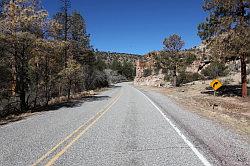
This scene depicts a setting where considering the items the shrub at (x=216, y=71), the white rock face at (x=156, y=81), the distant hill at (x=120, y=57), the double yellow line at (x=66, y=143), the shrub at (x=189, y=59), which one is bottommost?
the double yellow line at (x=66, y=143)

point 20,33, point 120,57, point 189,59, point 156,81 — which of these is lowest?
point 156,81

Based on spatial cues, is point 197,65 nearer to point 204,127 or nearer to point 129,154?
point 204,127

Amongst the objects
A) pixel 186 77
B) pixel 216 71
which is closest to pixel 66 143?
pixel 216 71

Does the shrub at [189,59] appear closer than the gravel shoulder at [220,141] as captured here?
No

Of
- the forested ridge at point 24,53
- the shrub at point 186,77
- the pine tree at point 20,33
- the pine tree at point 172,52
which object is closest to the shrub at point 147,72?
the shrub at point 186,77

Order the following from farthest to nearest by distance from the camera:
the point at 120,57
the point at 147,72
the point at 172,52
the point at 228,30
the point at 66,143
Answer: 1. the point at 120,57
2. the point at 147,72
3. the point at 172,52
4. the point at 228,30
5. the point at 66,143

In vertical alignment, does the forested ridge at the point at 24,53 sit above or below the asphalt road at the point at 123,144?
above

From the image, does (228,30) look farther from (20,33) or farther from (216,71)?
(216,71)

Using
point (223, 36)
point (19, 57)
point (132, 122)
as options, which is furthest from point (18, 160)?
point (223, 36)

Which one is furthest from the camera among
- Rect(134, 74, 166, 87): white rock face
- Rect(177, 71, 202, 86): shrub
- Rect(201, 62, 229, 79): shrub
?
Rect(134, 74, 166, 87): white rock face

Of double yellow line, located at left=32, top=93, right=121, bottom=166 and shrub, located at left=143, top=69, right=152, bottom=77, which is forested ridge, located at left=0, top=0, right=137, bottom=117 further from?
shrub, located at left=143, top=69, right=152, bottom=77

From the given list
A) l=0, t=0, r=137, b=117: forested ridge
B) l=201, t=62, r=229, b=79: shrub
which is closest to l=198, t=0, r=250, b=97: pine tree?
l=0, t=0, r=137, b=117: forested ridge

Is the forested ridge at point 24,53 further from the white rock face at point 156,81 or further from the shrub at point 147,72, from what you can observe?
the shrub at point 147,72

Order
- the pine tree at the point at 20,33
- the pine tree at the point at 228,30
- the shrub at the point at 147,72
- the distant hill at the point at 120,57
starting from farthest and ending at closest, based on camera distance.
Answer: the distant hill at the point at 120,57 → the shrub at the point at 147,72 → the pine tree at the point at 228,30 → the pine tree at the point at 20,33
